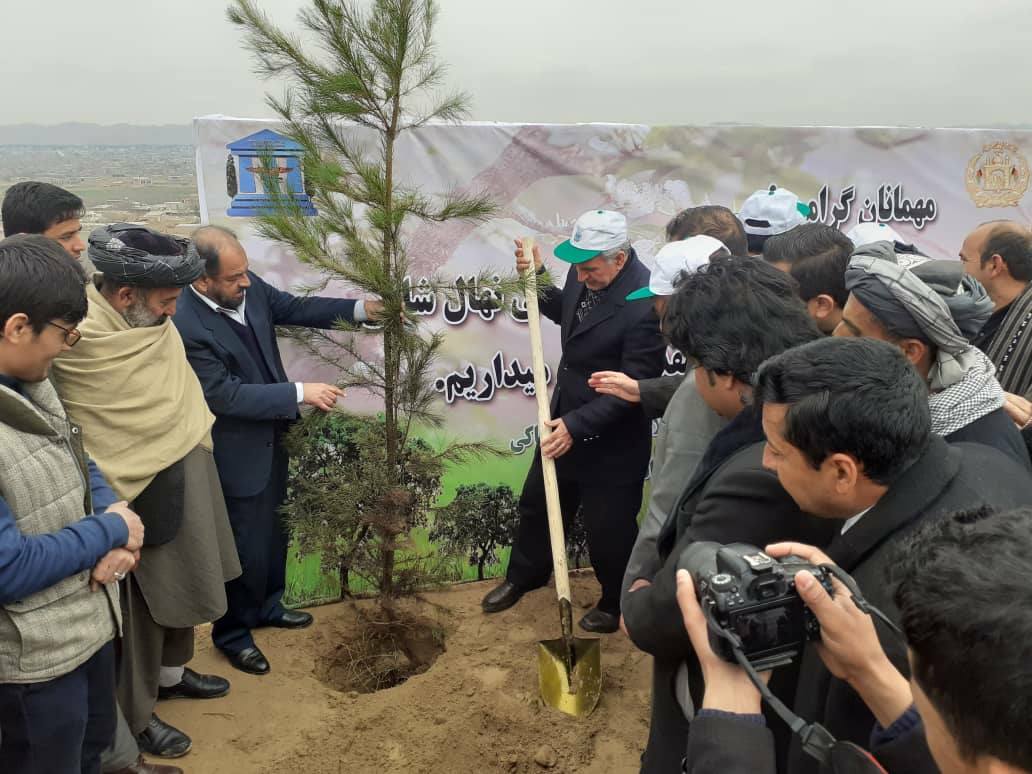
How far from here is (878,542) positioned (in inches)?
47.2

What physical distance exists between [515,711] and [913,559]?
241cm

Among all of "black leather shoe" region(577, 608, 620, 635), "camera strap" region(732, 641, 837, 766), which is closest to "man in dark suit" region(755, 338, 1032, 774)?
"camera strap" region(732, 641, 837, 766)

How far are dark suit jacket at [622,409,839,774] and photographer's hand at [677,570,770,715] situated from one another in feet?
1.01

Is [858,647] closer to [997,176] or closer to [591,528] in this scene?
[591,528]

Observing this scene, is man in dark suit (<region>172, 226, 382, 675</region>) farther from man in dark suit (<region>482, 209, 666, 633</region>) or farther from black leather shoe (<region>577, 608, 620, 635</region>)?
black leather shoe (<region>577, 608, 620, 635</region>)

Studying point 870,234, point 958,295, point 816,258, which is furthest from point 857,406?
point 870,234

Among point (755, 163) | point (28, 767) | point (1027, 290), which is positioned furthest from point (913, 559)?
point (755, 163)

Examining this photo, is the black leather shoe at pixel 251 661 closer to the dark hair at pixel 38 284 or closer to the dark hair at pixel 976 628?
the dark hair at pixel 38 284

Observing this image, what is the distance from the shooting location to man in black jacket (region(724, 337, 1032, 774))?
1179 millimetres

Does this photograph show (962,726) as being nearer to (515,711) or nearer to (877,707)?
(877,707)

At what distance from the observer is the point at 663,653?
150 centimetres

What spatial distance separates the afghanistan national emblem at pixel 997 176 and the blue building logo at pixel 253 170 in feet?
13.6

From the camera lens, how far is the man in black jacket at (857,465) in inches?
46.4

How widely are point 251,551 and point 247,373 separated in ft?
2.49
